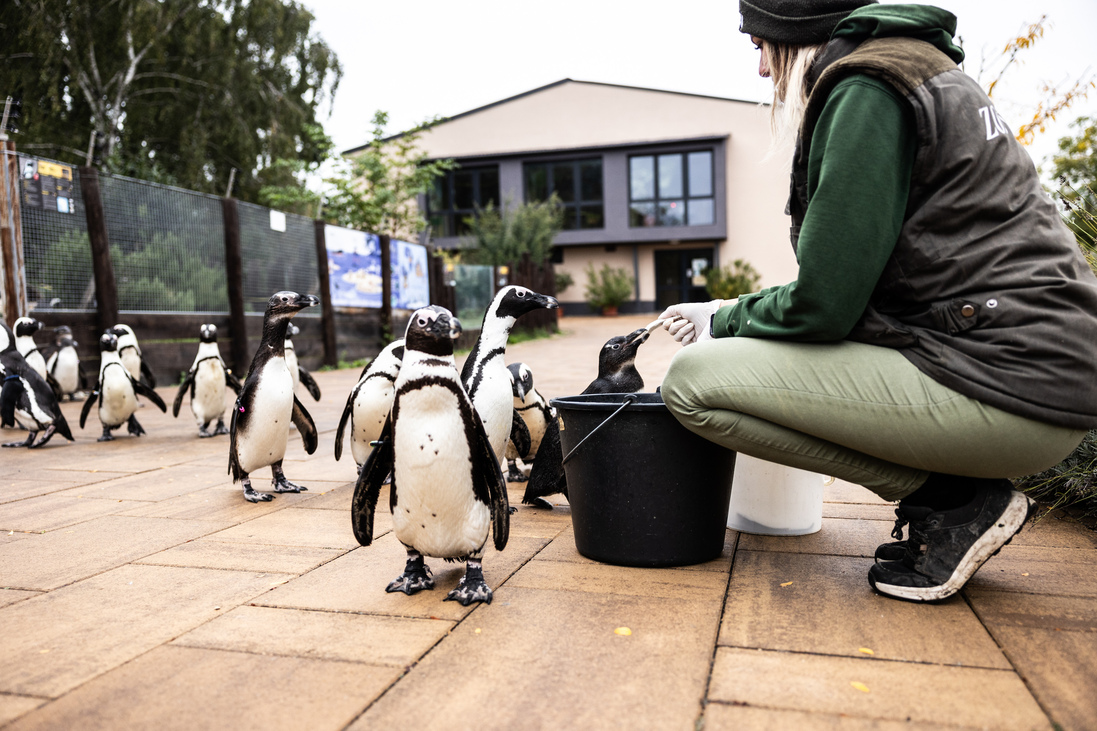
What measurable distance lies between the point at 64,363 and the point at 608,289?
23549 mm

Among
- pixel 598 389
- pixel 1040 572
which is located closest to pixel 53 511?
pixel 598 389

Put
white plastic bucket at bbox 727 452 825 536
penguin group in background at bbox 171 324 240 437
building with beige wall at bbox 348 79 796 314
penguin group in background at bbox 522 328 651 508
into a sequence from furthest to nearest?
1. building with beige wall at bbox 348 79 796 314
2. penguin group in background at bbox 171 324 240 437
3. penguin group in background at bbox 522 328 651 508
4. white plastic bucket at bbox 727 452 825 536

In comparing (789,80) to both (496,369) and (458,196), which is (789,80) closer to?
(496,369)

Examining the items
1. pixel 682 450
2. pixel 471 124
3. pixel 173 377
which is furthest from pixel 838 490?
pixel 471 124

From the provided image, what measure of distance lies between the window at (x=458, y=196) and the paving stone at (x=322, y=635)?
100ft

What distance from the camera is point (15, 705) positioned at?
5.75 ft

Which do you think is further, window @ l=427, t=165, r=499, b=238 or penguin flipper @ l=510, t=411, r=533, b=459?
window @ l=427, t=165, r=499, b=238

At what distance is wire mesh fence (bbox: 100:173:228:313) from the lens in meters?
8.91

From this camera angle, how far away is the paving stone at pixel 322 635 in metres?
2.01

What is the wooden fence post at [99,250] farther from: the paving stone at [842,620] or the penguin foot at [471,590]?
the paving stone at [842,620]

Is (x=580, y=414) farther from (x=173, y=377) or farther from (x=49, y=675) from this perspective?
(x=173, y=377)

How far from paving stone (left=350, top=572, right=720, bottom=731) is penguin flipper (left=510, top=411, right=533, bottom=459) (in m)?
1.54

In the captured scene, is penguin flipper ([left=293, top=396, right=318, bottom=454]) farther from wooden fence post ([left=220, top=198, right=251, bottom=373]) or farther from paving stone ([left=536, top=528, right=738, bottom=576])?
wooden fence post ([left=220, top=198, right=251, bottom=373])

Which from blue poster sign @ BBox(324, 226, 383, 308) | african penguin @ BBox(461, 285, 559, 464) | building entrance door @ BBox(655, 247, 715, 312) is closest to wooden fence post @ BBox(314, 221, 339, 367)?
blue poster sign @ BBox(324, 226, 383, 308)
